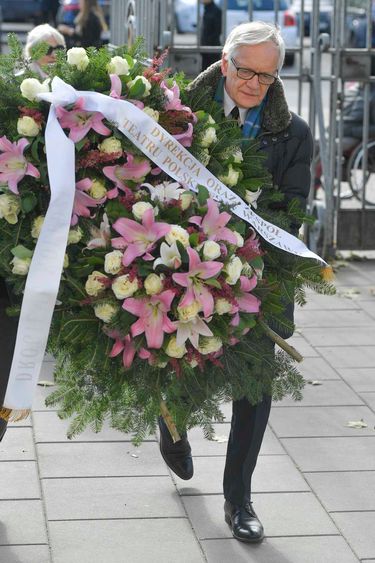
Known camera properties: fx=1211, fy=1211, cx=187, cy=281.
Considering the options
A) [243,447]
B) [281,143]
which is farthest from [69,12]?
[243,447]

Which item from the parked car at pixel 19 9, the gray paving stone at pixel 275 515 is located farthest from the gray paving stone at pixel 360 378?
the parked car at pixel 19 9

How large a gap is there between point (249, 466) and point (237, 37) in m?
1.52

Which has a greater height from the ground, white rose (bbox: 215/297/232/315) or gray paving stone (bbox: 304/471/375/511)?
white rose (bbox: 215/297/232/315)

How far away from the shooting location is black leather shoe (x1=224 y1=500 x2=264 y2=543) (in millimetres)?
4230

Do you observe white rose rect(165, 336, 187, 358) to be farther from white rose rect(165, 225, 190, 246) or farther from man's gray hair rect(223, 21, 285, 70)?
man's gray hair rect(223, 21, 285, 70)

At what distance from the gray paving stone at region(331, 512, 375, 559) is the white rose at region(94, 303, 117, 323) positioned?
1.33 metres

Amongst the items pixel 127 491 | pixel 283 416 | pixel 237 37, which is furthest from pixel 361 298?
pixel 237 37

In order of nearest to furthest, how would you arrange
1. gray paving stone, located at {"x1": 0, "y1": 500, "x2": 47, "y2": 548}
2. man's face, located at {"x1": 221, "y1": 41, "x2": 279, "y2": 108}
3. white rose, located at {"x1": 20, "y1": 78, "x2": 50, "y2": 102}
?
white rose, located at {"x1": 20, "y1": 78, "x2": 50, "y2": 102}
man's face, located at {"x1": 221, "y1": 41, "x2": 279, "y2": 108}
gray paving stone, located at {"x1": 0, "y1": 500, "x2": 47, "y2": 548}

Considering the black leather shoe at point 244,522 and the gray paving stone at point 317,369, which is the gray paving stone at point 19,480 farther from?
the gray paving stone at point 317,369

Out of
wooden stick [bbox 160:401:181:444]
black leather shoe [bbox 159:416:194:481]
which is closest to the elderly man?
black leather shoe [bbox 159:416:194:481]

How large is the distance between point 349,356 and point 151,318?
11.5ft

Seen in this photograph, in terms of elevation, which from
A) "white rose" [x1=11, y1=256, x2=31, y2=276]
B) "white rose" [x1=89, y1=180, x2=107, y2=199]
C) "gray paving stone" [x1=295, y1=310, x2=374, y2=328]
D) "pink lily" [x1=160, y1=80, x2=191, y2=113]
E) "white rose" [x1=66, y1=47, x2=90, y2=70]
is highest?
"white rose" [x1=66, y1=47, x2=90, y2=70]

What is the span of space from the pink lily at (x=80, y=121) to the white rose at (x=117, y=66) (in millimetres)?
192

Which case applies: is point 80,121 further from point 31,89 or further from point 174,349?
point 174,349
